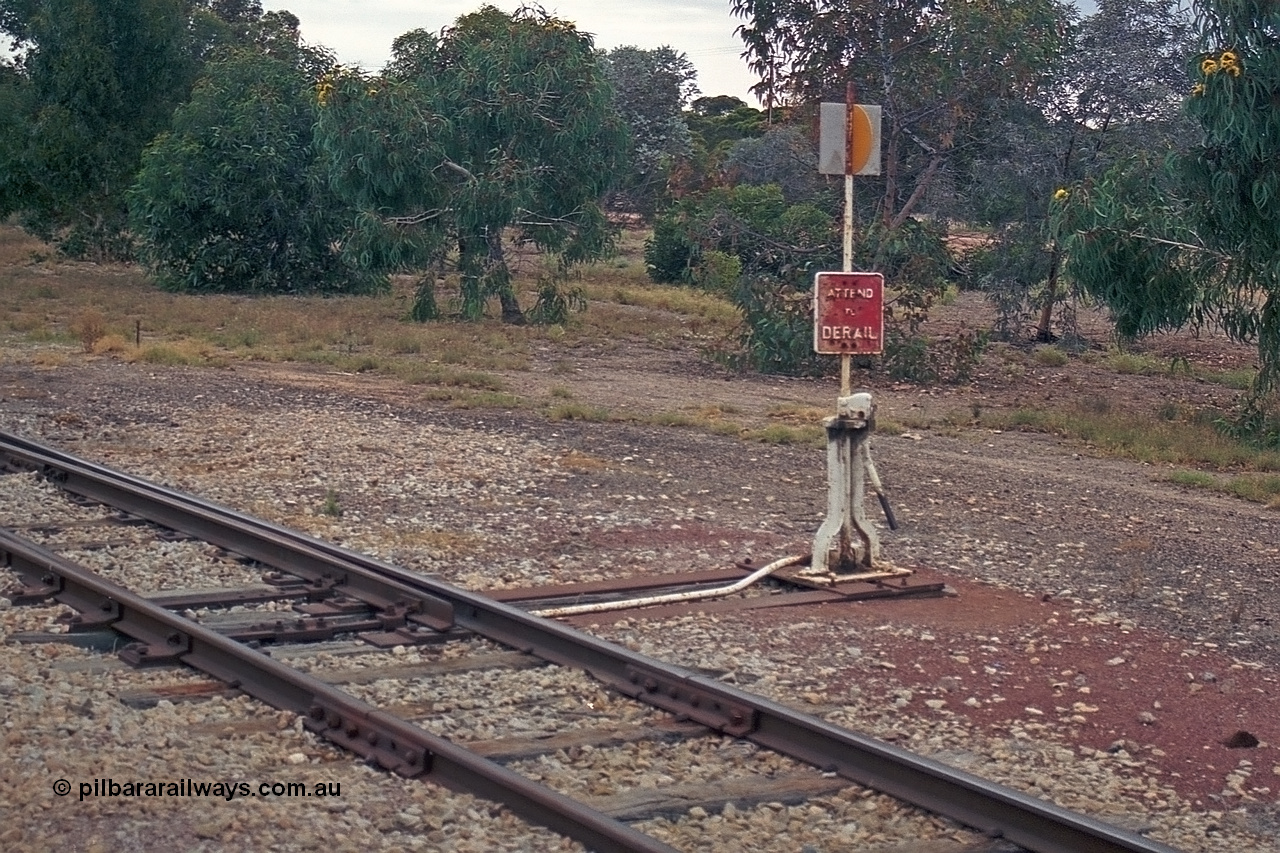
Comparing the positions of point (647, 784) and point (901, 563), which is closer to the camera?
point (647, 784)

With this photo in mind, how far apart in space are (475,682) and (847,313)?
3.51 meters

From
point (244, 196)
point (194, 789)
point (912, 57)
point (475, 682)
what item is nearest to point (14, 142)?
point (244, 196)

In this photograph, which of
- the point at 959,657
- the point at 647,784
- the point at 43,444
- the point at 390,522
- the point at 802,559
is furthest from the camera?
the point at 43,444

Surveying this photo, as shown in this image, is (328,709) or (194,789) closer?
(194,789)

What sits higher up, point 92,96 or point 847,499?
point 92,96

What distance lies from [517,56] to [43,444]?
15.8m

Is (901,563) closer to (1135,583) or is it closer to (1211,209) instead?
(1135,583)

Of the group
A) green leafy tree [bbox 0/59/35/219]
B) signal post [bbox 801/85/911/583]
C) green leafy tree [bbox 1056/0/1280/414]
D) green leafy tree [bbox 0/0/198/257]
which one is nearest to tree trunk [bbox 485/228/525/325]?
green leafy tree [bbox 1056/0/1280/414]

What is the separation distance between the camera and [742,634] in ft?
25.3

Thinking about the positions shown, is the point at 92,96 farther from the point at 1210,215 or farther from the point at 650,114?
the point at 1210,215

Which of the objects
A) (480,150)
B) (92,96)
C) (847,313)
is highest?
(92,96)

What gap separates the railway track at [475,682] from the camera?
5.05 meters

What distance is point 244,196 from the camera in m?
33.5

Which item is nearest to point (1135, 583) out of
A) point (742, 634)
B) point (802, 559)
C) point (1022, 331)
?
point (802, 559)
